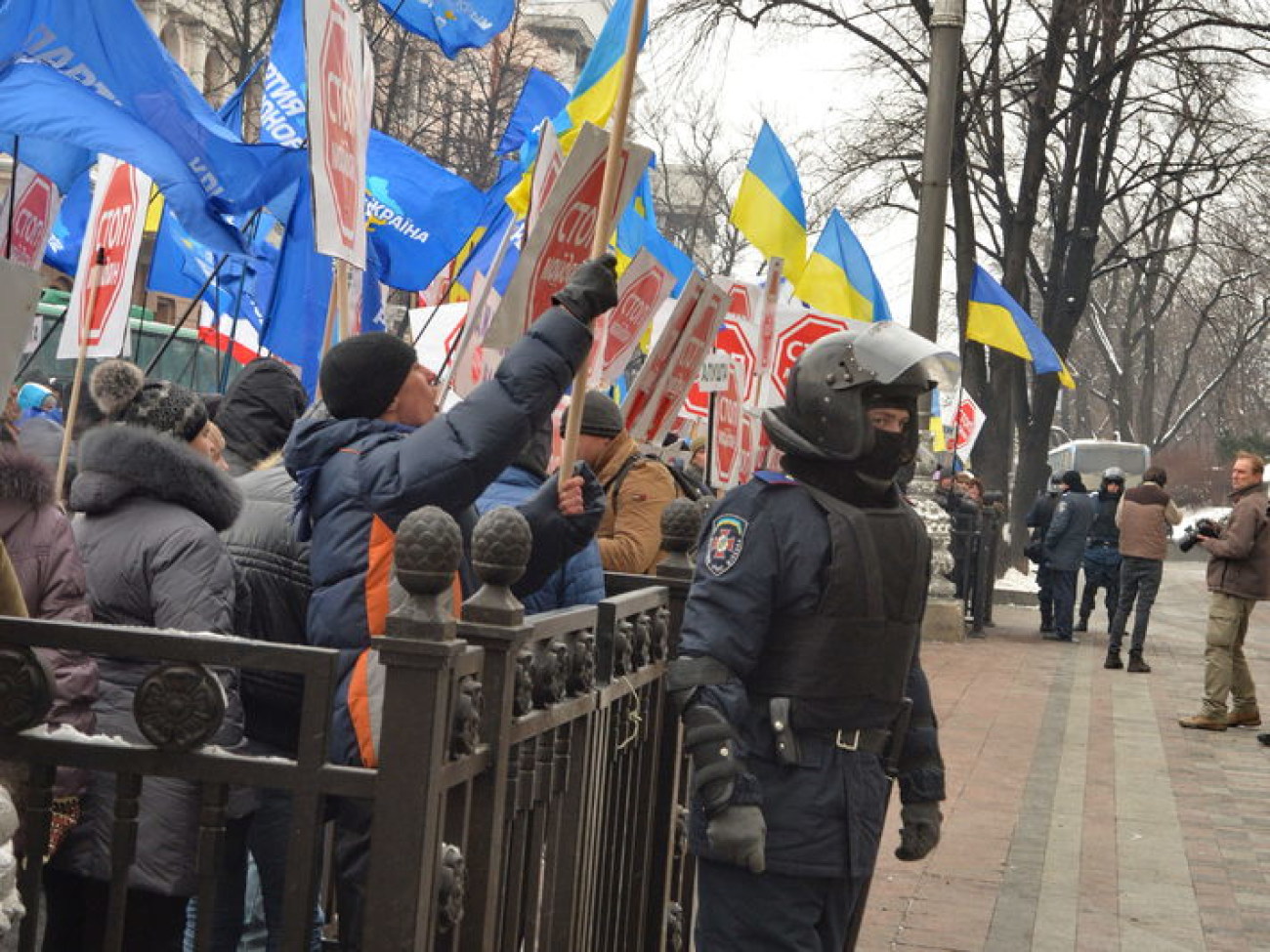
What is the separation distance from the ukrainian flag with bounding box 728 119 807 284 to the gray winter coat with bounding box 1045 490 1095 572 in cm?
850

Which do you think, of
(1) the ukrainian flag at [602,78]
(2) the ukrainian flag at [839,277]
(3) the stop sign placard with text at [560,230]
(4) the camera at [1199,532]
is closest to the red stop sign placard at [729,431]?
(1) the ukrainian flag at [602,78]

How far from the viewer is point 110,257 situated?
359 inches

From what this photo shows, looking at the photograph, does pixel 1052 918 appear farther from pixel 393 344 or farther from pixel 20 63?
pixel 20 63

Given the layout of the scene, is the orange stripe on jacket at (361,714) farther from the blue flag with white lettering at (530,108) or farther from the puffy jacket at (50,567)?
the blue flag with white lettering at (530,108)

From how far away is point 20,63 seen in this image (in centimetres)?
777

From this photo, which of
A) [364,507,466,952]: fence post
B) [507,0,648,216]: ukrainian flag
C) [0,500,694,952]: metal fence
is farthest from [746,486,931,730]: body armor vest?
[507,0,648,216]: ukrainian flag

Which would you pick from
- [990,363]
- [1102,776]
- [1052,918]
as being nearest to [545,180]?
[1052,918]

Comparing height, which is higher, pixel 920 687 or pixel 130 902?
pixel 920 687

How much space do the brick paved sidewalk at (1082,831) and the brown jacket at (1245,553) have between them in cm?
107

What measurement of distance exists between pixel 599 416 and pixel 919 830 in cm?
271

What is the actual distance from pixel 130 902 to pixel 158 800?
0.80 feet

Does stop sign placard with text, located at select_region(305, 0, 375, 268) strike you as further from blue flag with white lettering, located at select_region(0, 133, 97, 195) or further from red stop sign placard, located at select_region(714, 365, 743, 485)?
red stop sign placard, located at select_region(714, 365, 743, 485)

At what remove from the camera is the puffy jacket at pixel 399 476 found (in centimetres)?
360

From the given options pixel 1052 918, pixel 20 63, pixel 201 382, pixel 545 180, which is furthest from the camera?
pixel 201 382
